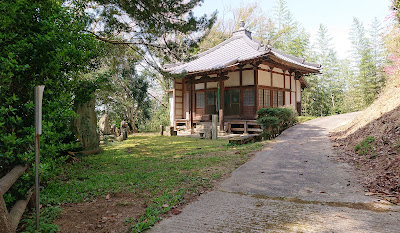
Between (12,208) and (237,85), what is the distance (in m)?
12.2

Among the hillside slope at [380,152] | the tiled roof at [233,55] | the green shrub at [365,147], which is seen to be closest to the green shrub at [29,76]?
the hillside slope at [380,152]

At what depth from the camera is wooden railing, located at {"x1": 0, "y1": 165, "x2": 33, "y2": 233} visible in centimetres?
222

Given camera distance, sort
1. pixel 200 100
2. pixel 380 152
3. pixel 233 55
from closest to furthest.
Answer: pixel 380 152
pixel 233 55
pixel 200 100

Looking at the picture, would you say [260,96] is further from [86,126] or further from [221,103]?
[86,126]

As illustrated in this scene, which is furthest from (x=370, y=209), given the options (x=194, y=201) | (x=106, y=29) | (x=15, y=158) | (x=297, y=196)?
(x=106, y=29)

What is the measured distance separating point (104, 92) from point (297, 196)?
1534 centimetres

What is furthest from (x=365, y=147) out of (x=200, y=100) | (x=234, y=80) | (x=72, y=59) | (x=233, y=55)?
(x=200, y=100)

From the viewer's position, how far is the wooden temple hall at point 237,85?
500 inches

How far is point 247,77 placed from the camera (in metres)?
13.5

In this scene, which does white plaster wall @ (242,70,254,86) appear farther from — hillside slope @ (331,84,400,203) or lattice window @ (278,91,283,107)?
hillside slope @ (331,84,400,203)

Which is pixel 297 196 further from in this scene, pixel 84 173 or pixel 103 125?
pixel 103 125

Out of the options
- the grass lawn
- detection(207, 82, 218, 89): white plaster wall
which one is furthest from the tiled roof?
the grass lawn

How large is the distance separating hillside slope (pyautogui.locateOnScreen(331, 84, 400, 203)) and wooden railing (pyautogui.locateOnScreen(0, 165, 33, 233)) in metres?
4.48

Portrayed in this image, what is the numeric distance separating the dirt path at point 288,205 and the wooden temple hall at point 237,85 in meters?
7.32
